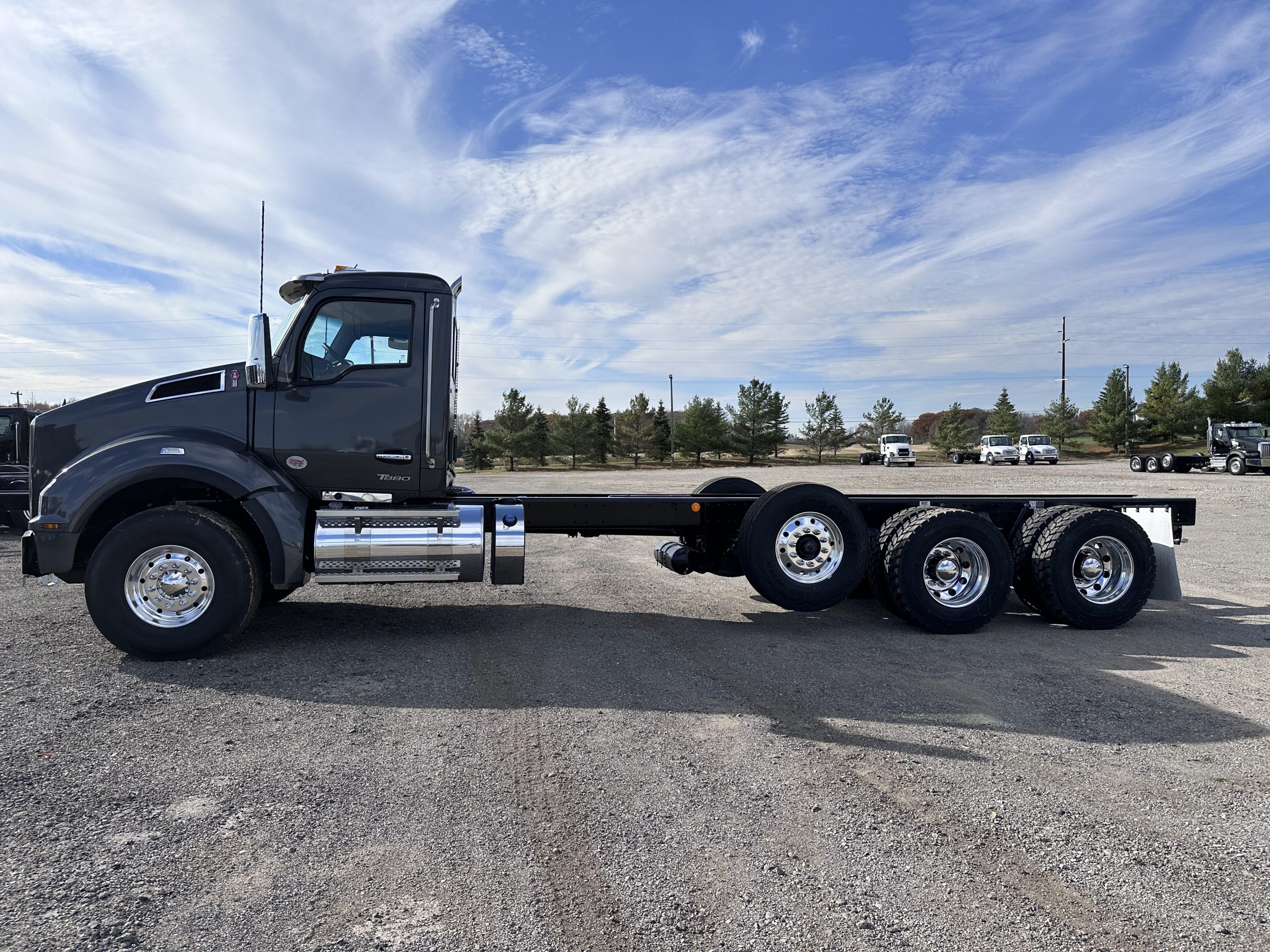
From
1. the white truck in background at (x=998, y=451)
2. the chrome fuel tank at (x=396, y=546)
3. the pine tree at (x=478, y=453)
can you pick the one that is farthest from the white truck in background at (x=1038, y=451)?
the chrome fuel tank at (x=396, y=546)

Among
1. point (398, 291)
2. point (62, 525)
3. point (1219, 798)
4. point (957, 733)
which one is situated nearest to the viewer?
point (1219, 798)

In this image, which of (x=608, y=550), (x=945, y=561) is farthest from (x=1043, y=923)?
(x=608, y=550)

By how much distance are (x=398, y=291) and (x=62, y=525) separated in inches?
114

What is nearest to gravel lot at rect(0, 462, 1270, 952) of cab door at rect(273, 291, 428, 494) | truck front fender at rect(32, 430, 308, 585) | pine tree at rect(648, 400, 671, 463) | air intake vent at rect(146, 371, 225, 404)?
truck front fender at rect(32, 430, 308, 585)

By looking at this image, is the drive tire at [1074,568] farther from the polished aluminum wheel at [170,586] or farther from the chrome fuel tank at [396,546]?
the polished aluminum wheel at [170,586]

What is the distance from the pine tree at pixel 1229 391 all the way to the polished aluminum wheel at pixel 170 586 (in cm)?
6931

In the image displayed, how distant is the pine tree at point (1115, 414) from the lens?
60188mm

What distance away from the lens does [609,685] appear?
484 centimetres

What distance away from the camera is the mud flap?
693 cm

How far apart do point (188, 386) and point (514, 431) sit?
45122 mm

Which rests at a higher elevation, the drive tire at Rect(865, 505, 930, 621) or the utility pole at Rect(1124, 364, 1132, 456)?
the utility pole at Rect(1124, 364, 1132, 456)

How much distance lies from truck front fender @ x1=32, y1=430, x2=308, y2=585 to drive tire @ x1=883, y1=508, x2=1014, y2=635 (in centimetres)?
477

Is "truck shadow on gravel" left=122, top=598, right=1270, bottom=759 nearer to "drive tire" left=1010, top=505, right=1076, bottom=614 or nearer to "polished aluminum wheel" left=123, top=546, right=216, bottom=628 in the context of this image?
"drive tire" left=1010, top=505, right=1076, bottom=614

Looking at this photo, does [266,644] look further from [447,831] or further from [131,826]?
[447,831]
